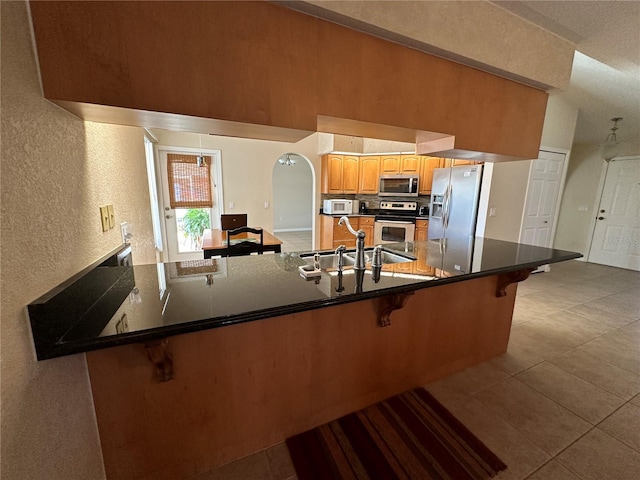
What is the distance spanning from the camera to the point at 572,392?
197 cm

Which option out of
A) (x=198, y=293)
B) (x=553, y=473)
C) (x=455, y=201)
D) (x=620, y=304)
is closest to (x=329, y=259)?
(x=198, y=293)

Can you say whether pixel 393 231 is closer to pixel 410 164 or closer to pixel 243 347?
pixel 410 164

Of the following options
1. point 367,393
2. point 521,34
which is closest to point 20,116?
point 367,393

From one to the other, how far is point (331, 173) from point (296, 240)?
2321 millimetres

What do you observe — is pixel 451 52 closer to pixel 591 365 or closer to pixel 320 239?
pixel 591 365

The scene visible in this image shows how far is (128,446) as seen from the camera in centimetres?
122

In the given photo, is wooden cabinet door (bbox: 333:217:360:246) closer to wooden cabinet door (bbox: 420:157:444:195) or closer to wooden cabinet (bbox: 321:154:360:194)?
wooden cabinet (bbox: 321:154:360:194)

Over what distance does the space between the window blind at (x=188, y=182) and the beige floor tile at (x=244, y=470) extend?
13.5 ft

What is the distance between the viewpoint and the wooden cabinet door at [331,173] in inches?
223

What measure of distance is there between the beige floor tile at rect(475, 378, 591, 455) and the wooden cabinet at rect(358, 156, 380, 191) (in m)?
4.30

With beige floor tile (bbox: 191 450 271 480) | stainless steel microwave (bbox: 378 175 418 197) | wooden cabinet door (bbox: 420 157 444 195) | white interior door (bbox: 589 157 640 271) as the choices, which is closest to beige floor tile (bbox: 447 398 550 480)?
beige floor tile (bbox: 191 450 271 480)

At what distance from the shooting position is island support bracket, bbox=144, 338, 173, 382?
1.11 m

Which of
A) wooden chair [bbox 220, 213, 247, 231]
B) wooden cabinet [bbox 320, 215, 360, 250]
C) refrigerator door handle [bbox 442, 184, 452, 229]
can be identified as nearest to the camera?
wooden chair [bbox 220, 213, 247, 231]

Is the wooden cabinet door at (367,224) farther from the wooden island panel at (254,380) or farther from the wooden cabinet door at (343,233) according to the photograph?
the wooden island panel at (254,380)
